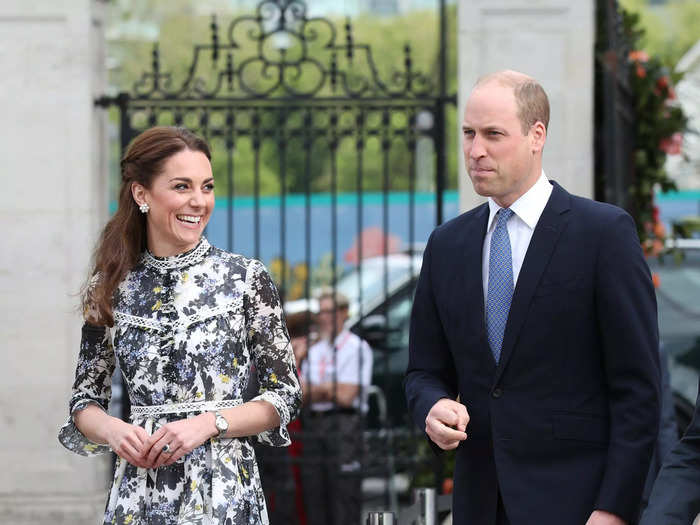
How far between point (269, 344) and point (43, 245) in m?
3.45

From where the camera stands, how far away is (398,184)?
102 feet

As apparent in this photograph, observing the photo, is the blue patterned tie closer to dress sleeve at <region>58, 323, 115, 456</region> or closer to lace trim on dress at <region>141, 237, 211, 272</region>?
lace trim on dress at <region>141, 237, 211, 272</region>

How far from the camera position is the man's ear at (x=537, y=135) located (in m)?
3.22

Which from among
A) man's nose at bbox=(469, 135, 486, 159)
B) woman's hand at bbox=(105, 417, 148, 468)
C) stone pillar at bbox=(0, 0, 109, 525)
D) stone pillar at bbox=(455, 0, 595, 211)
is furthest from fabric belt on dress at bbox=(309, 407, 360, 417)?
man's nose at bbox=(469, 135, 486, 159)

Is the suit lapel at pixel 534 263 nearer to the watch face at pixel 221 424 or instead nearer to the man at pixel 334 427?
the watch face at pixel 221 424

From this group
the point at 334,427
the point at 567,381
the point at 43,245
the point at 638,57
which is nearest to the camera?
the point at 567,381

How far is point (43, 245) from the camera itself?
259 inches

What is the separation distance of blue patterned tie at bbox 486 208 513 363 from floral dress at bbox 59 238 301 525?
571mm

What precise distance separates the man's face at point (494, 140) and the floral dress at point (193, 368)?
0.68 meters

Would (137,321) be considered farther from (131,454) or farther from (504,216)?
(504,216)

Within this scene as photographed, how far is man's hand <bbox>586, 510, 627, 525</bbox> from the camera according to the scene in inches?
119

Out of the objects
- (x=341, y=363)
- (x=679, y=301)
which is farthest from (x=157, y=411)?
(x=679, y=301)

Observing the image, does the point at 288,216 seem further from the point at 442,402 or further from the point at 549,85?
the point at 442,402

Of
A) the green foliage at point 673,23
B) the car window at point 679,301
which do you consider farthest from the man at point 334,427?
the green foliage at point 673,23
